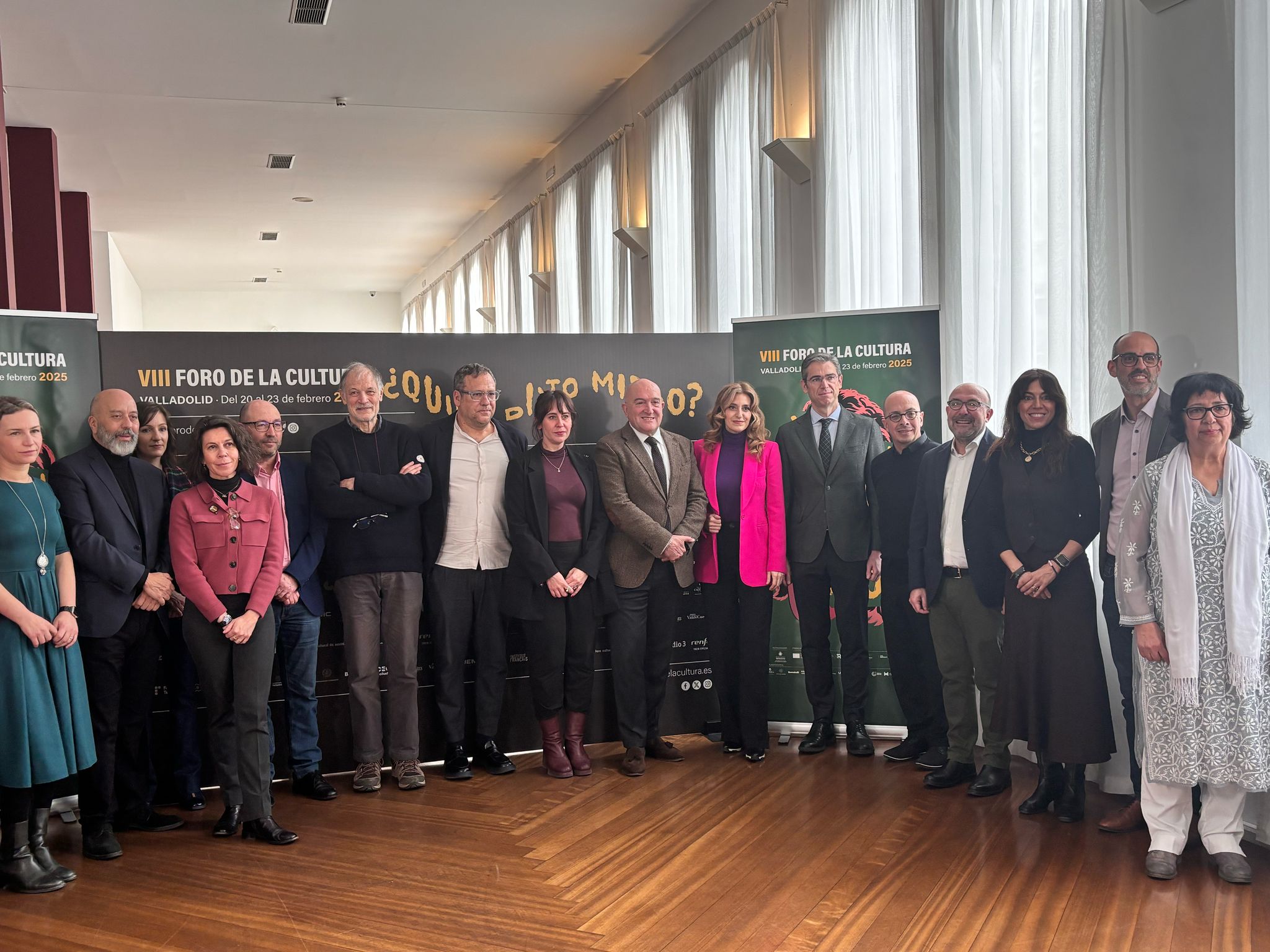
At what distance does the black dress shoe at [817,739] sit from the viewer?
5.00 meters

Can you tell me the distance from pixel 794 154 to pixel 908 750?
329 cm

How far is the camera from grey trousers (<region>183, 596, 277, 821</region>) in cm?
392

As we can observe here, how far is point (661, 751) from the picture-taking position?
199 inches

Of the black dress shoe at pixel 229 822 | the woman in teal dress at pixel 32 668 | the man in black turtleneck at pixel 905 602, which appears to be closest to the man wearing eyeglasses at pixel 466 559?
the black dress shoe at pixel 229 822

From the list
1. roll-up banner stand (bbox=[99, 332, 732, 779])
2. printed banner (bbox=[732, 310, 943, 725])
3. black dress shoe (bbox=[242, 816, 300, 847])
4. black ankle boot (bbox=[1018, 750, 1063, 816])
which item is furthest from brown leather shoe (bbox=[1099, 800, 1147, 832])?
black dress shoe (bbox=[242, 816, 300, 847])

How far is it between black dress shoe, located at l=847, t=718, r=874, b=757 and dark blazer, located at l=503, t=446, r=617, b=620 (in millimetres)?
1350

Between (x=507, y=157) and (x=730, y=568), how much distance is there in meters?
7.59

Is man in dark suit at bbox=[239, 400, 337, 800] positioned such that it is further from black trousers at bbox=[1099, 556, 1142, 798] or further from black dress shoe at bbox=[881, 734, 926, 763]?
black trousers at bbox=[1099, 556, 1142, 798]

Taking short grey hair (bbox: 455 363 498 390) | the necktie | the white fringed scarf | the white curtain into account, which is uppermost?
the white curtain

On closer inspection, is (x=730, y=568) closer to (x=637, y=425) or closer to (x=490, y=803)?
(x=637, y=425)

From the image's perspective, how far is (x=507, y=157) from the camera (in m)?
11.3

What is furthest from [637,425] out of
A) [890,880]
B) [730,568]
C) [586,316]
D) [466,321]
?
[466,321]

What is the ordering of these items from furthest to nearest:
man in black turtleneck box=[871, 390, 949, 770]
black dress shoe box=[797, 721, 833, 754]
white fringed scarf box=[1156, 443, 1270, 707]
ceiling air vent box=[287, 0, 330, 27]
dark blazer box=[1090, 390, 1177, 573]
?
ceiling air vent box=[287, 0, 330, 27] < black dress shoe box=[797, 721, 833, 754] < man in black turtleneck box=[871, 390, 949, 770] < dark blazer box=[1090, 390, 1177, 573] < white fringed scarf box=[1156, 443, 1270, 707]

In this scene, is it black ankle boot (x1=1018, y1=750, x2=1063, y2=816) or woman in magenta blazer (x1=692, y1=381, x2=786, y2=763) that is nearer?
black ankle boot (x1=1018, y1=750, x2=1063, y2=816)
